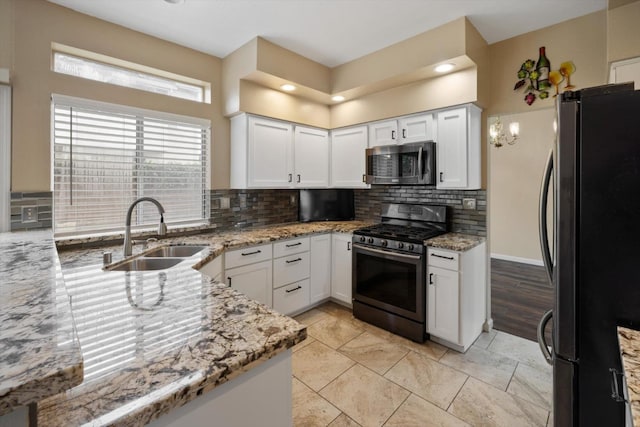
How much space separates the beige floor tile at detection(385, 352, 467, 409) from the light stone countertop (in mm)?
1538

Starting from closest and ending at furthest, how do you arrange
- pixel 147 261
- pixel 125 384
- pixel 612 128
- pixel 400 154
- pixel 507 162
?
pixel 125 384
pixel 612 128
pixel 147 261
pixel 400 154
pixel 507 162

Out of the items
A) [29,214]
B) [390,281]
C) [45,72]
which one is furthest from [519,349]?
[45,72]

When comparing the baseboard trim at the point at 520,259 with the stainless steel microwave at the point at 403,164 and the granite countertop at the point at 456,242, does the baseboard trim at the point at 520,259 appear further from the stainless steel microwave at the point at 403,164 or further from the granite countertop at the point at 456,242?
the stainless steel microwave at the point at 403,164

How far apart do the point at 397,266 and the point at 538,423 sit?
4.59 feet

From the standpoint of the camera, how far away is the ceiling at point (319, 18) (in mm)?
2244

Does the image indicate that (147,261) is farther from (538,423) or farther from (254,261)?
(538,423)

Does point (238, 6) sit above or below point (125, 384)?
above

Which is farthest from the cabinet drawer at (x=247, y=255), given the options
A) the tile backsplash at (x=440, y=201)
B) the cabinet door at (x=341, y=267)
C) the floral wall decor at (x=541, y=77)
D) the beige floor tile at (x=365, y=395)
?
the floral wall decor at (x=541, y=77)

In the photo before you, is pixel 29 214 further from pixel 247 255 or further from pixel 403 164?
pixel 403 164

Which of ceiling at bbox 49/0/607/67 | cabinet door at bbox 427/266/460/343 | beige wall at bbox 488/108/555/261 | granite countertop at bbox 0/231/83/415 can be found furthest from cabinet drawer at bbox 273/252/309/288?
beige wall at bbox 488/108/555/261

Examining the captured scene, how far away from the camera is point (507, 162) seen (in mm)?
5527

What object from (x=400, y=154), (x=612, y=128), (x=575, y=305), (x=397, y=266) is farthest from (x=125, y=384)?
(x=400, y=154)

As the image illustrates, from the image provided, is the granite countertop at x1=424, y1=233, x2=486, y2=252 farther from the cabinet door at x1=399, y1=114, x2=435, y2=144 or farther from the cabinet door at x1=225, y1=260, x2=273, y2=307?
the cabinet door at x1=225, y1=260, x2=273, y2=307

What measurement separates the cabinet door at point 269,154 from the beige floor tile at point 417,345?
187 cm
